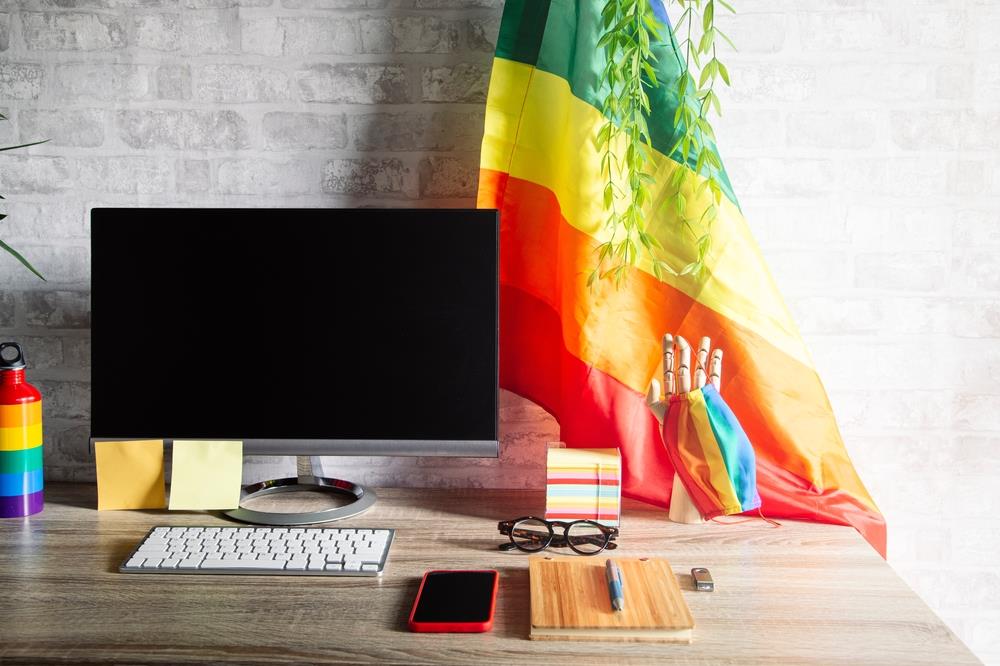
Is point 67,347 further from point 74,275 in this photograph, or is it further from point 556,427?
point 556,427

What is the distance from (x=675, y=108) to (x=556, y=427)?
61 cm

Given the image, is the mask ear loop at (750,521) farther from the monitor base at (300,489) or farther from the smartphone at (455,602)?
the monitor base at (300,489)

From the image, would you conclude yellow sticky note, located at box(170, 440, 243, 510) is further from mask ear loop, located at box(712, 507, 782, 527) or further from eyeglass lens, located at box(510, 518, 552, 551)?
mask ear loop, located at box(712, 507, 782, 527)

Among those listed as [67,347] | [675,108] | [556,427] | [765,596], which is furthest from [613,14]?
[67,347]

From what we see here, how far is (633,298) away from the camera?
4.63 feet

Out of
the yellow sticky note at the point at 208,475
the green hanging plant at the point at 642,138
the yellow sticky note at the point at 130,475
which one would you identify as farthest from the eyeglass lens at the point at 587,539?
the yellow sticky note at the point at 130,475

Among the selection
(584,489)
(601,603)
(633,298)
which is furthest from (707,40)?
(601,603)

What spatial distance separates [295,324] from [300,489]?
1.05ft

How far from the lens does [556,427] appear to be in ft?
5.14

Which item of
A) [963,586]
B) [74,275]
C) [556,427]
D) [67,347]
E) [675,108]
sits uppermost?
[675,108]

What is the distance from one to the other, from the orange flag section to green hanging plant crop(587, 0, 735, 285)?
0.06 metres

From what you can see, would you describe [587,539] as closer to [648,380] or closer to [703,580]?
[703,580]

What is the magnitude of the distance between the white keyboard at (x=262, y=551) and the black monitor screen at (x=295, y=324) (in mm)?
172

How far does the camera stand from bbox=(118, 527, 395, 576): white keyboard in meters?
1.12
